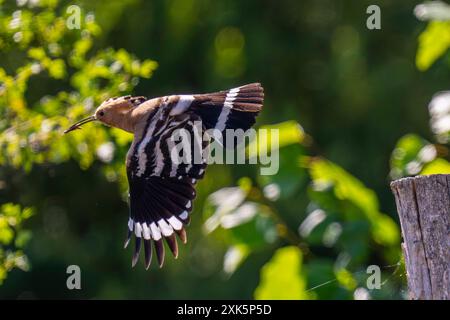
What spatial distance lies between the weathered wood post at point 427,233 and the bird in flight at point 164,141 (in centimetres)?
37

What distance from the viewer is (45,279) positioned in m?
5.62

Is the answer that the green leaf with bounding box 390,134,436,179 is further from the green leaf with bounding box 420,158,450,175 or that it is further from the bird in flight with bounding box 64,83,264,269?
the bird in flight with bounding box 64,83,264,269

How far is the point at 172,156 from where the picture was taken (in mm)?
2115

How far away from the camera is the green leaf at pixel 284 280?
3.34 meters

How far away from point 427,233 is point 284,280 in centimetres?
123

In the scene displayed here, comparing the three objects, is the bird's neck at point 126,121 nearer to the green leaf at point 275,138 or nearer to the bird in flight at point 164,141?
the bird in flight at point 164,141

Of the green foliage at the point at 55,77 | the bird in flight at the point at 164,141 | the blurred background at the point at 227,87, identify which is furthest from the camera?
the blurred background at the point at 227,87

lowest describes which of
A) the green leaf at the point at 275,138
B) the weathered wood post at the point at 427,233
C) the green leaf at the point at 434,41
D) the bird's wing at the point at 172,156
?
the weathered wood post at the point at 427,233

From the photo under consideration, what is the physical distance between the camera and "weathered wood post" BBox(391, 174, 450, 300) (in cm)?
214

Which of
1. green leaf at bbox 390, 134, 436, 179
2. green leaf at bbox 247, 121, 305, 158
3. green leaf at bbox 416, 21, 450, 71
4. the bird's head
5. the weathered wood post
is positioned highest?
green leaf at bbox 416, 21, 450, 71

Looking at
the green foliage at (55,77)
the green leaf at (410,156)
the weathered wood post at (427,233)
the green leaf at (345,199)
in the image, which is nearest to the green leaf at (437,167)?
the green leaf at (410,156)

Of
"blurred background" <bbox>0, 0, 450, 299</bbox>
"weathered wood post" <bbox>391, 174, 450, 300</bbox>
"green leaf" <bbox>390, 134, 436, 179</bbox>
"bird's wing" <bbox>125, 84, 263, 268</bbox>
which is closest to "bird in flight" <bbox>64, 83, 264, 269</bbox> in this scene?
"bird's wing" <bbox>125, 84, 263, 268</bbox>

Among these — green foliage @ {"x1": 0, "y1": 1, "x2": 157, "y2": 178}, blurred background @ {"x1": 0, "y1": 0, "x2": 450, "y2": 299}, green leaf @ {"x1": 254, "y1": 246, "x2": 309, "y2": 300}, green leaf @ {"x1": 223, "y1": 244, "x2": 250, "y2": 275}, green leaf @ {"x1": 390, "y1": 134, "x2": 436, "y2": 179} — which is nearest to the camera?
→ green foliage @ {"x1": 0, "y1": 1, "x2": 157, "y2": 178}

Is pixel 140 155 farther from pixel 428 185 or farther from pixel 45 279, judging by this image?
pixel 45 279
